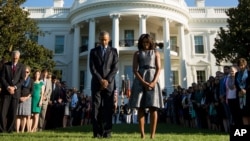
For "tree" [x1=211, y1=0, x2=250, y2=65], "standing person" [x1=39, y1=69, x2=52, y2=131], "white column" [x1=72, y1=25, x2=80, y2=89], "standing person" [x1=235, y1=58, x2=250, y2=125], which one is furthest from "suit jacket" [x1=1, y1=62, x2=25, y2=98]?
"white column" [x1=72, y1=25, x2=80, y2=89]

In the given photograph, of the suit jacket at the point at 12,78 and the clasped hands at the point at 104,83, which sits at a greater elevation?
the suit jacket at the point at 12,78

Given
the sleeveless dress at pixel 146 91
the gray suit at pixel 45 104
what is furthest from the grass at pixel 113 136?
the gray suit at pixel 45 104

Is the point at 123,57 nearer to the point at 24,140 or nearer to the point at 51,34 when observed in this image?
the point at 51,34

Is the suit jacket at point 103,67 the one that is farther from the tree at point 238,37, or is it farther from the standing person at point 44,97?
the tree at point 238,37

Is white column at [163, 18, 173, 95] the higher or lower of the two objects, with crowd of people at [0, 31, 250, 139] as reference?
higher

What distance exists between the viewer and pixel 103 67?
651cm

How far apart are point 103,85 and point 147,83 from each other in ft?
3.03

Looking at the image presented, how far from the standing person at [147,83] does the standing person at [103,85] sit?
65 cm

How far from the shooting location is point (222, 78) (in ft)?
33.5

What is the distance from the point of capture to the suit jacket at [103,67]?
6.43 meters

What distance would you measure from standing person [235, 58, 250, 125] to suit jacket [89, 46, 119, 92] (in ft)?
10.4

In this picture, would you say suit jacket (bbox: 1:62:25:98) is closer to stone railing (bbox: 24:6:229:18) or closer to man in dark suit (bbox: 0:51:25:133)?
man in dark suit (bbox: 0:51:25:133)

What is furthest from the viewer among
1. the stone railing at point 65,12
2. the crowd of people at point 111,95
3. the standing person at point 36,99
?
the stone railing at point 65,12

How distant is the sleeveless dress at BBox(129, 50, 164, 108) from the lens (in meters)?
5.85
